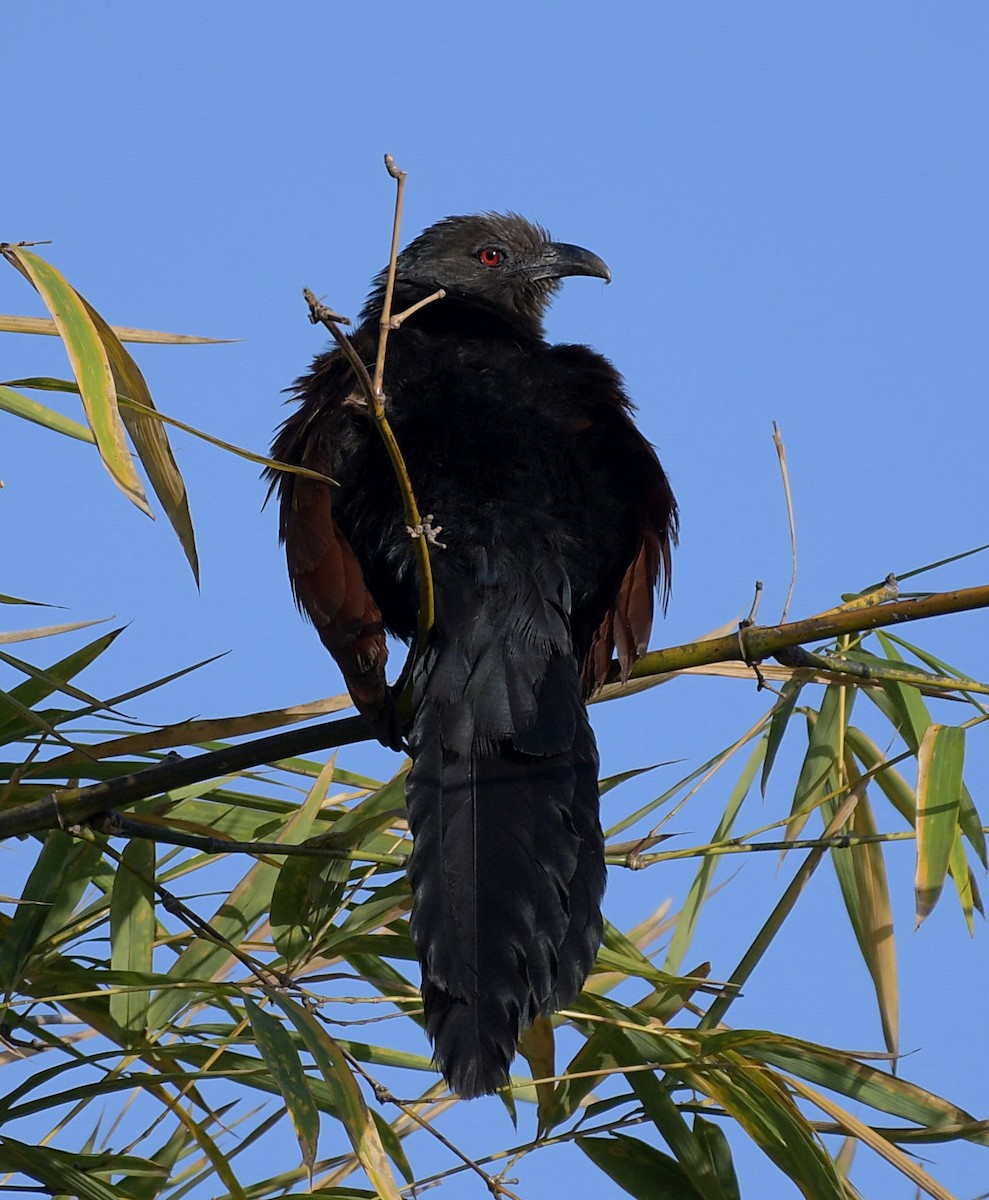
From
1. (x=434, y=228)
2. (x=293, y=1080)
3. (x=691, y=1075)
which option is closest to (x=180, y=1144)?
(x=293, y=1080)

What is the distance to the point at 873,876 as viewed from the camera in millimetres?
2775

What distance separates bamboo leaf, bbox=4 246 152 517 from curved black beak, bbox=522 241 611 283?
2.56 meters

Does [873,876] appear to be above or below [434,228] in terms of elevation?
below

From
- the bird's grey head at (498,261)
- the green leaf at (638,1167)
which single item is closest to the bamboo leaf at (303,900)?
the green leaf at (638,1167)

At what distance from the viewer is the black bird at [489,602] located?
2098 mm

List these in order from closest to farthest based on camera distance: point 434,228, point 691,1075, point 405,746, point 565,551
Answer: point 691,1075 < point 405,746 < point 565,551 < point 434,228

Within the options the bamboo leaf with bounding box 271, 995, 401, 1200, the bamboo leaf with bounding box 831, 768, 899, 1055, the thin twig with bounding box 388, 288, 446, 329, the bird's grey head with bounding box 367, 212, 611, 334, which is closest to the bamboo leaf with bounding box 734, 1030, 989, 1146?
the bamboo leaf with bounding box 831, 768, 899, 1055

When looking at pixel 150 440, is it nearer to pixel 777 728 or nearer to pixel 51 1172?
pixel 51 1172

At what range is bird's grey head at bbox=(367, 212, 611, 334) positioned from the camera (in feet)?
13.8

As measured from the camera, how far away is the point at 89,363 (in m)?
1.74

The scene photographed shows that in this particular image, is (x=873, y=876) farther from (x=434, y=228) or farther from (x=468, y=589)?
(x=434, y=228)

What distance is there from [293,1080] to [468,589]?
92 centimetres

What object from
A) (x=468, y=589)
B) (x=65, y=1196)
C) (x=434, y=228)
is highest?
(x=434, y=228)

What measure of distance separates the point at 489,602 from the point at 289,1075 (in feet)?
2.95
